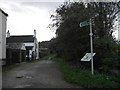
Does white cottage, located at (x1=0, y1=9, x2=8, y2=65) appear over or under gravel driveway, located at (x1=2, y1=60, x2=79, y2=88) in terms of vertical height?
over

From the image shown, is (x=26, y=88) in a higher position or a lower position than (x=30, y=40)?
lower

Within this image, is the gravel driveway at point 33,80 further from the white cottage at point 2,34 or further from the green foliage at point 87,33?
the white cottage at point 2,34

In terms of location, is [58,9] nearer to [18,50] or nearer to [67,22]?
[67,22]

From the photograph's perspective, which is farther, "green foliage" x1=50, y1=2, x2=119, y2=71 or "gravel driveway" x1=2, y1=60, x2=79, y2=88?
"green foliage" x1=50, y1=2, x2=119, y2=71

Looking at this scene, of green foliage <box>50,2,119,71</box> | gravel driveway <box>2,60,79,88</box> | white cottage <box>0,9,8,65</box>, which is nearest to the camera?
gravel driveway <box>2,60,79,88</box>

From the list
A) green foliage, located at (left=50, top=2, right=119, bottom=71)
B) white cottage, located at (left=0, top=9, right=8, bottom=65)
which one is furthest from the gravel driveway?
white cottage, located at (left=0, top=9, right=8, bottom=65)

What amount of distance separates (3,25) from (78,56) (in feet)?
30.7

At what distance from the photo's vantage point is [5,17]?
2503cm

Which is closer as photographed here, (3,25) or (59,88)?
(59,88)

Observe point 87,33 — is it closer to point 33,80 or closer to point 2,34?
point 33,80

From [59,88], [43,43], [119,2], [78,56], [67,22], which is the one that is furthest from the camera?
[43,43]

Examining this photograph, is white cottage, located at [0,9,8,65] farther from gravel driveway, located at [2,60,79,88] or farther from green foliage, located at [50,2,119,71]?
gravel driveway, located at [2,60,79,88]

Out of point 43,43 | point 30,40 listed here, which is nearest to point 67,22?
point 30,40

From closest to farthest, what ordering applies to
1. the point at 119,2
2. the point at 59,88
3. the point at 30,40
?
1. the point at 59,88
2. the point at 119,2
3. the point at 30,40
